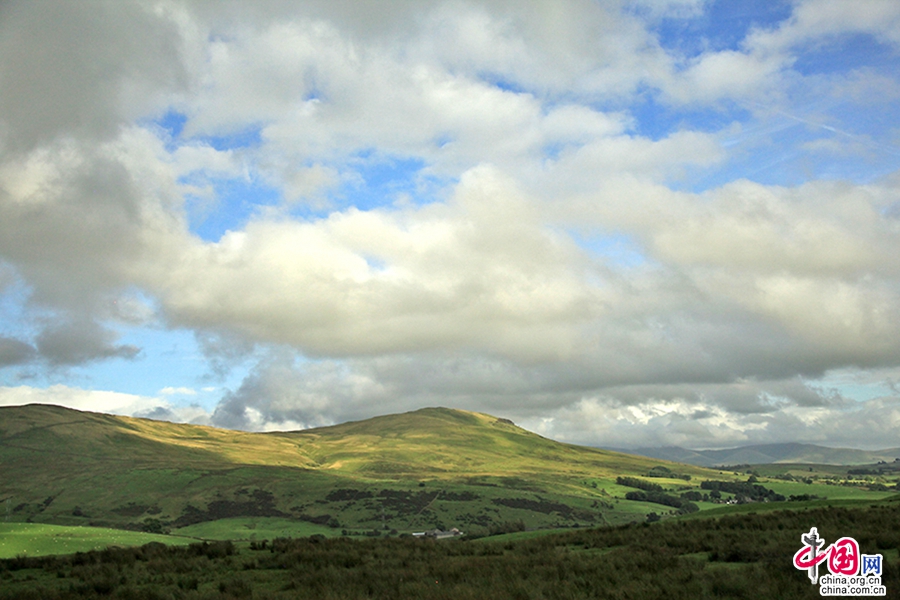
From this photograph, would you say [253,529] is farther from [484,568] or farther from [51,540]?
[484,568]

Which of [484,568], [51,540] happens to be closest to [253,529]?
[51,540]

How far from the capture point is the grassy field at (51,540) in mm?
42281

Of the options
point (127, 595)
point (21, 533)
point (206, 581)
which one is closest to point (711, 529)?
point (206, 581)

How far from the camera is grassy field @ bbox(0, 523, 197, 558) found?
139 feet

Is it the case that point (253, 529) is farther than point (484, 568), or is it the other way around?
point (253, 529)

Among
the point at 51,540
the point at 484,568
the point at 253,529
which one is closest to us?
the point at 484,568

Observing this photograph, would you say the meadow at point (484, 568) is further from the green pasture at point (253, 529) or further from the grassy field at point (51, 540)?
the green pasture at point (253, 529)

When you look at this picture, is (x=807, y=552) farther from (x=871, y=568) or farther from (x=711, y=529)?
(x=711, y=529)

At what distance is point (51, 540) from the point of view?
4600 cm

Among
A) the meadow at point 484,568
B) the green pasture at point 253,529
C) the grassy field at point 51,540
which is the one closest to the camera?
the meadow at point 484,568

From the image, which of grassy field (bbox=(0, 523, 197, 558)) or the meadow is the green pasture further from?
the meadow

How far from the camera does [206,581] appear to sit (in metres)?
22.5

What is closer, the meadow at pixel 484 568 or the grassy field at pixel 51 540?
the meadow at pixel 484 568

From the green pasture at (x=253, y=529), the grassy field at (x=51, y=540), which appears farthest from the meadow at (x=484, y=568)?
the green pasture at (x=253, y=529)
